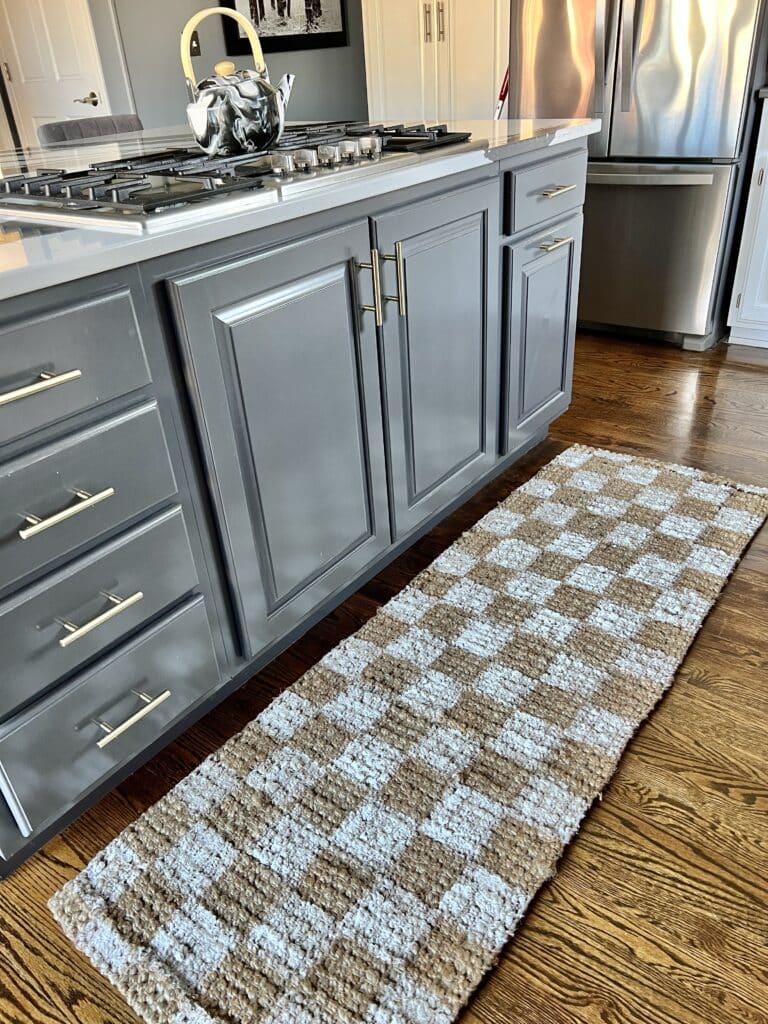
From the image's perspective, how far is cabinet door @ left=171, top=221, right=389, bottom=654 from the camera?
A: 1.23 metres

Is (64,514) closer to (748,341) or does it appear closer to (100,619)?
(100,619)

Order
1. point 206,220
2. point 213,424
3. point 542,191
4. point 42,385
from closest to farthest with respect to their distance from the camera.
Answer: point 42,385, point 206,220, point 213,424, point 542,191

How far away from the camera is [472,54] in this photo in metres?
3.19

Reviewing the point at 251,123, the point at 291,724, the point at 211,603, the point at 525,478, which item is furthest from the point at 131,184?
the point at 525,478

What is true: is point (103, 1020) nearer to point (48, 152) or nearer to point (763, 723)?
point (763, 723)

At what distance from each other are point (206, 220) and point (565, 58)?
2.35 meters

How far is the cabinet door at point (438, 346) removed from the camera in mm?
1562

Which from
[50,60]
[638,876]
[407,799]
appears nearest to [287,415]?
[407,799]

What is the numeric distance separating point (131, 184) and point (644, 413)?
1.86 meters

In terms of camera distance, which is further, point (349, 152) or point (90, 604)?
point (349, 152)

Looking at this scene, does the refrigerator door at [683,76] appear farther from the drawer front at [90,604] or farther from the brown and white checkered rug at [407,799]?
the drawer front at [90,604]

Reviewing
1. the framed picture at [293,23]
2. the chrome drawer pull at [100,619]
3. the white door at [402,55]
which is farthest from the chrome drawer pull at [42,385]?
the framed picture at [293,23]

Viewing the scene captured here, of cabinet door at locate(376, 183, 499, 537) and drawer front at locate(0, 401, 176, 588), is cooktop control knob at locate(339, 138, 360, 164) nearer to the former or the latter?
cabinet door at locate(376, 183, 499, 537)

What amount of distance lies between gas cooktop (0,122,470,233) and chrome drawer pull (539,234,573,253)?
0.41 meters
